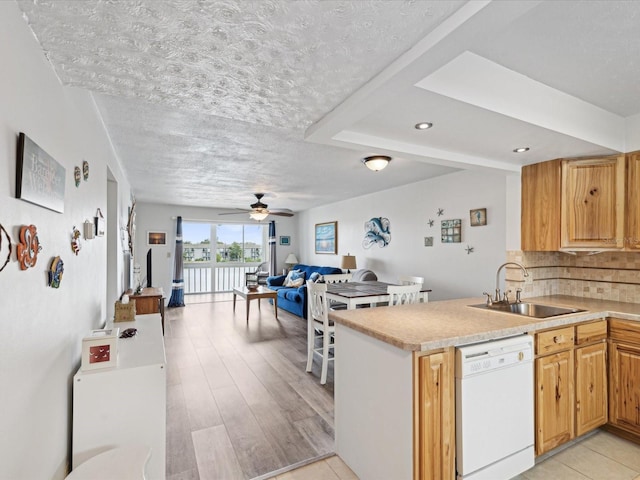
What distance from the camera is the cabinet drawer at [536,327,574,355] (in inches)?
83.2

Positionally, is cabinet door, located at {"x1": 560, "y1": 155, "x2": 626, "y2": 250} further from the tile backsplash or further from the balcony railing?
the balcony railing

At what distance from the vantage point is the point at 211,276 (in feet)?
29.1

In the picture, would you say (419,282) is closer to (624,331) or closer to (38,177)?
(624,331)

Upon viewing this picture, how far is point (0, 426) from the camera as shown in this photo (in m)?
0.93

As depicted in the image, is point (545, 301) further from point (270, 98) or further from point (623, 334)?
point (270, 98)

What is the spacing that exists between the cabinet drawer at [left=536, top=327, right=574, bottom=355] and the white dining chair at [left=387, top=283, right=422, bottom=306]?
132 cm

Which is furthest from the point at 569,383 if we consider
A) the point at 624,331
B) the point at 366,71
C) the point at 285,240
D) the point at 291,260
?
the point at 285,240

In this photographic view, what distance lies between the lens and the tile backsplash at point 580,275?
2.82m

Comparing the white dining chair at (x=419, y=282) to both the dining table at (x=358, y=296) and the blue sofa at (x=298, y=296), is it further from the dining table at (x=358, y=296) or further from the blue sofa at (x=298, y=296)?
the blue sofa at (x=298, y=296)

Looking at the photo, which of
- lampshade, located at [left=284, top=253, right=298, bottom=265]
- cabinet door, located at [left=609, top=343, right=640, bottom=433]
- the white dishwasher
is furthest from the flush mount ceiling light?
lampshade, located at [left=284, top=253, right=298, bottom=265]

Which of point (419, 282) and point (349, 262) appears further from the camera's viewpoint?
point (349, 262)

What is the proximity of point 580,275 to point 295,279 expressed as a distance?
17.6ft

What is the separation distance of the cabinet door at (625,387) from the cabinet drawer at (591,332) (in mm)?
126

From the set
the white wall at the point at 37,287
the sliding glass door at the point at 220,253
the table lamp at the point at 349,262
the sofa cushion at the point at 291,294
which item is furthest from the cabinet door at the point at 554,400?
the sliding glass door at the point at 220,253
